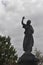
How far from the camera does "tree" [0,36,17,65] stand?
46719 mm

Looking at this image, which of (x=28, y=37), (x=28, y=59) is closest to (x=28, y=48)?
(x=28, y=37)

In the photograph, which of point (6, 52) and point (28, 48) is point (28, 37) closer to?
point (28, 48)

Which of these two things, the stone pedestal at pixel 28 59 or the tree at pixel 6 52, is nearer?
the stone pedestal at pixel 28 59

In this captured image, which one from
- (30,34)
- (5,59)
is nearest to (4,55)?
(5,59)

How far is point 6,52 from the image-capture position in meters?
47.3

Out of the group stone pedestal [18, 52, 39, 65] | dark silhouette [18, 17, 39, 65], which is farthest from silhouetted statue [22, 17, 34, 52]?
stone pedestal [18, 52, 39, 65]

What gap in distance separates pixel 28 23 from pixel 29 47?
1614mm

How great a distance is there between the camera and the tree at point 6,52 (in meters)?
46.7

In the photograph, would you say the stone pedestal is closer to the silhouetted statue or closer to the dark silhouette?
the dark silhouette

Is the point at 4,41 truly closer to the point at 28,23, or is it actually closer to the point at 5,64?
the point at 5,64

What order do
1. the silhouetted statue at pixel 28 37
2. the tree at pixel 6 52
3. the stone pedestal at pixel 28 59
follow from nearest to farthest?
1. the stone pedestal at pixel 28 59
2. the silhouetted statue at pixel 28 37
3. the tree at pixel 6 52

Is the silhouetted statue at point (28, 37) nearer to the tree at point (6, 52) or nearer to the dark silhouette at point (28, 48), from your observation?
the dark silhouette at point (28, 48)

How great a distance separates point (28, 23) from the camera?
18.4m

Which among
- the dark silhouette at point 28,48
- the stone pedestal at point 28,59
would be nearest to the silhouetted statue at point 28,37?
the dark silhouette at point 28,48
